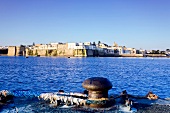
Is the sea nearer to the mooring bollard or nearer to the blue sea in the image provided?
the blue sea

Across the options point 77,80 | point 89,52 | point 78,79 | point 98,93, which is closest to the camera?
point 98,93

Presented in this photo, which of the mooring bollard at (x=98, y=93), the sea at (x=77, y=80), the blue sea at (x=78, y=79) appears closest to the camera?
the mooring bollard at (x=98, y=93)

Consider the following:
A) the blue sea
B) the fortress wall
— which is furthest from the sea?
the fortress wall

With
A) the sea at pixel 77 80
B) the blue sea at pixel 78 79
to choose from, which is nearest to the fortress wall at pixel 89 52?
the blue sea at pixel 78 79

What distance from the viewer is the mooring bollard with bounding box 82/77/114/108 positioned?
29.8 ft

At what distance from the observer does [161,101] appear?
34.2ft

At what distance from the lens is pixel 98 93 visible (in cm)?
941

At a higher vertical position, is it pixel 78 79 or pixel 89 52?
pixel 89 52

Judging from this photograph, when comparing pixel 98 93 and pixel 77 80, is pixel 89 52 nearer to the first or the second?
pixel 77 80

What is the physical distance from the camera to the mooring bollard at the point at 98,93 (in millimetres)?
9094

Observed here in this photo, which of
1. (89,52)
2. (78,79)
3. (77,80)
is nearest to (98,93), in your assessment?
(77,80)

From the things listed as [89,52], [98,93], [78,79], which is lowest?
[78,79]

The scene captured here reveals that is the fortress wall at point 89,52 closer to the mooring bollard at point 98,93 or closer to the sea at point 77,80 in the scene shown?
the sea at point 77,80

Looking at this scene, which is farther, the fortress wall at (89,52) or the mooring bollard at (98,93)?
the fortress wall at (89,52)
